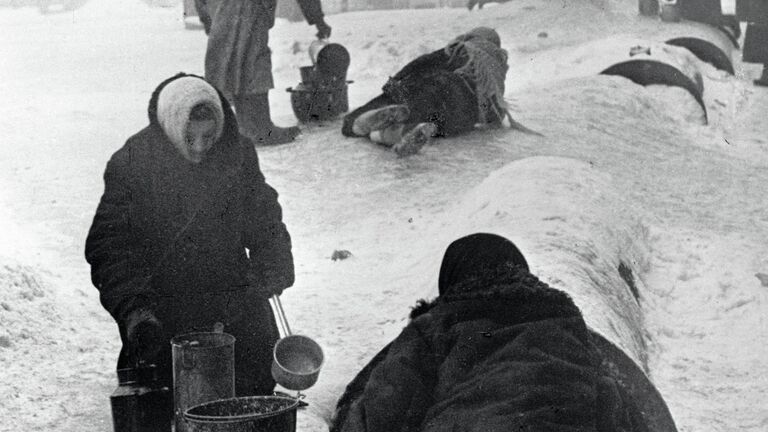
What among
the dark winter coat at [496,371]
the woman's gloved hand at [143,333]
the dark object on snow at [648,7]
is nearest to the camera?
the dark winter coat at [496,371]

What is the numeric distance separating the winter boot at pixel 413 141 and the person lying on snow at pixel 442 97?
0.03 meters

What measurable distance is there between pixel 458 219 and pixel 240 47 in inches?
114

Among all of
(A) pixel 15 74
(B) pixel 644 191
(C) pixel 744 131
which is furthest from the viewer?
(A) pixel 15 74

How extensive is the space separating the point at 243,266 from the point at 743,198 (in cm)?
535

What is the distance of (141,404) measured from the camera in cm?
302

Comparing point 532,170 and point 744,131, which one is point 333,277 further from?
point 744,131

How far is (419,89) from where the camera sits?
8.19 m

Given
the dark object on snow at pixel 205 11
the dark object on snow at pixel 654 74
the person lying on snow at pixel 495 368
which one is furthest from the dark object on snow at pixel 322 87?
the person lying on snow at pixel 495 368

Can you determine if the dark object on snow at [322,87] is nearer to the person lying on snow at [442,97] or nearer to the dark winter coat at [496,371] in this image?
the person lying on snow at [442,97]

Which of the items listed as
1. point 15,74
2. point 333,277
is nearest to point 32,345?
point 333,277

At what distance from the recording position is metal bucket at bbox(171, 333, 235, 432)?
293cm

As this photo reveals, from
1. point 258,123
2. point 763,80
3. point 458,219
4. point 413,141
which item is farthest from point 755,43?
point 458,219

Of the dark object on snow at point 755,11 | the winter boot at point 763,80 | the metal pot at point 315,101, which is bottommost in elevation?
the winter boot at point 763,80

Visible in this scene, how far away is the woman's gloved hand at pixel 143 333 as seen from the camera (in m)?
2.96
